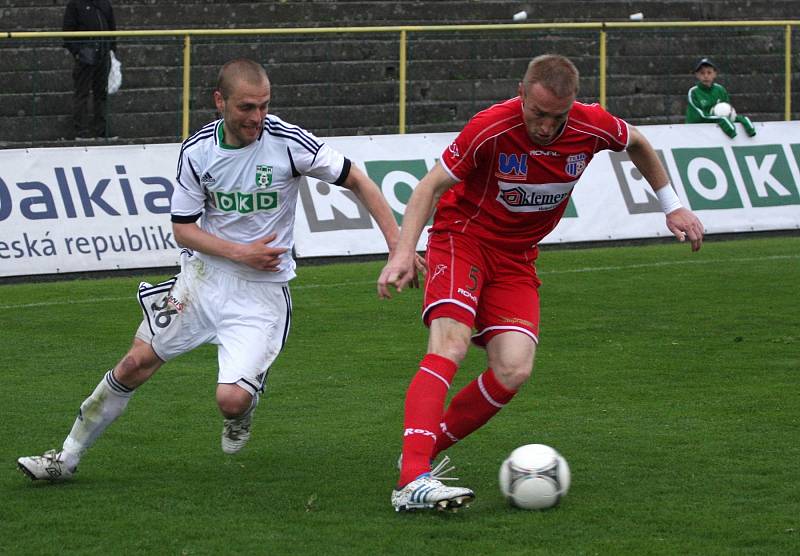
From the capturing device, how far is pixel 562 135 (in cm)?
598

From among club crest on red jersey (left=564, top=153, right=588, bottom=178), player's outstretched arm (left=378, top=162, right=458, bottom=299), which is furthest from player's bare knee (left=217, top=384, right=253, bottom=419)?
club crest on red jersey (left=564, top=153, right=588, bottom=178)

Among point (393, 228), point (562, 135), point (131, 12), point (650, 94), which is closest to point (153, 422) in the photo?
point (393, 228)

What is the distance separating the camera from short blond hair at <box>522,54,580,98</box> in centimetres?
555

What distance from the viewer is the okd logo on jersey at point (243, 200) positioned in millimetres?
6133

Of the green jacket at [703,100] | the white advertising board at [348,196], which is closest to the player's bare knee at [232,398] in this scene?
the white advertising board at [348,196]

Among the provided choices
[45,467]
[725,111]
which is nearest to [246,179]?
[45,467]

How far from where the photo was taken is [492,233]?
6.17m

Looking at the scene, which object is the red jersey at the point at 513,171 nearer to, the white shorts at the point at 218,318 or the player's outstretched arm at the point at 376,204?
the player's outstretched arm at the point at 376,204

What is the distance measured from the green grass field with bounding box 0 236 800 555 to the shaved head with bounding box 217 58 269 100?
178cm

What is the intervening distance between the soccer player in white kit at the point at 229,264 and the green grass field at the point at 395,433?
403 millimetres

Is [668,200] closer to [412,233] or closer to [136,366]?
[412,233]

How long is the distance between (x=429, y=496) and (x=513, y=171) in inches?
59.2

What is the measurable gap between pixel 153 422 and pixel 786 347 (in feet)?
14.8

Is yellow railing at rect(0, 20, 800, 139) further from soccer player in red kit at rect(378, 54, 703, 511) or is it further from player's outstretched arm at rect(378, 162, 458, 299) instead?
player's outstretched arm at rect(378, 162, 458, 299)
